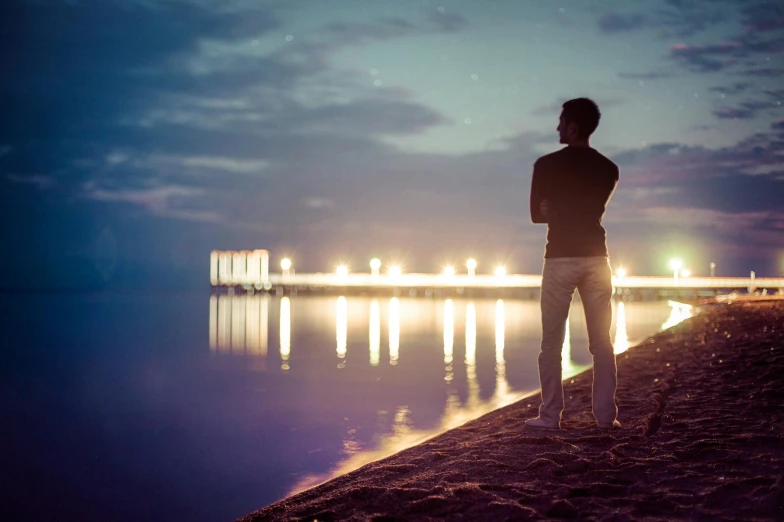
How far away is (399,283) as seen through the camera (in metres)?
181

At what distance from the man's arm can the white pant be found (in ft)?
1.18

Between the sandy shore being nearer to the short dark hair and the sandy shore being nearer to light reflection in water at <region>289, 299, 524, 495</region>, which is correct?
light reflection in water at <region>289, 299, 524, 495</region>

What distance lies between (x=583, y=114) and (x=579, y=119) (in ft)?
0.16

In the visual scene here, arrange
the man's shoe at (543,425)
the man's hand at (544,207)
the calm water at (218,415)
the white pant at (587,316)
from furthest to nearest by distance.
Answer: the calm water at (218,415) < the man's shoe at (543,425) < the man's hand at (544,207) < the white pant at (587,316)

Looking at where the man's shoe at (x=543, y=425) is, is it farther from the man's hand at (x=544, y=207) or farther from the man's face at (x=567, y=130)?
the man's face at (x=567, y=130)

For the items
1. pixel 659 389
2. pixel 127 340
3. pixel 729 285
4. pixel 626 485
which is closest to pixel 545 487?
pixel 626 485

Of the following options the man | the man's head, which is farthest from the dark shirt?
the man's head

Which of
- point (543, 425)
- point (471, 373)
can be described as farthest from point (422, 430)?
point (471, 373)

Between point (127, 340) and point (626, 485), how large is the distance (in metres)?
24.8

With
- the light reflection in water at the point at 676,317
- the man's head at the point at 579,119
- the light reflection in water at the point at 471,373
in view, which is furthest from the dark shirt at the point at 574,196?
the light reflection in water at the point at 676,317

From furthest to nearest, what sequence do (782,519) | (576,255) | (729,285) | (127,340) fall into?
(729,285) → (127,340) → (576,255) → (782,519)

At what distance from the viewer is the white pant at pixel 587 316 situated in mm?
4867

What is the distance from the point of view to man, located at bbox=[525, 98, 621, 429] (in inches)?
192

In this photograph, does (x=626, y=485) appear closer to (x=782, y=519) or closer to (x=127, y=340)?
(x=782, y=519)
